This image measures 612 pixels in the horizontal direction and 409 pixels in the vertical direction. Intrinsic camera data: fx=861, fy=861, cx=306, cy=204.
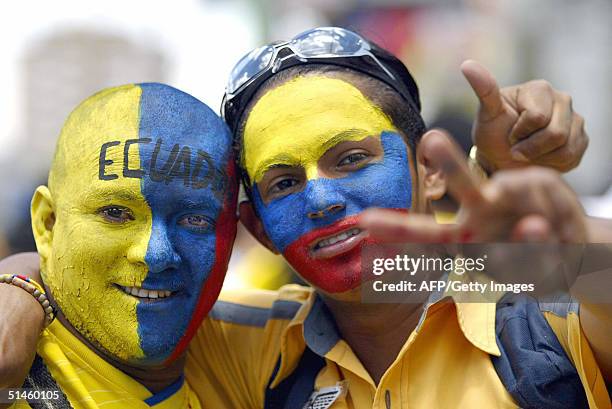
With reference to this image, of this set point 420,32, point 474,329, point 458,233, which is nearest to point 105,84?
point 420,32

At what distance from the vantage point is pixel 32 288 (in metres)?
2.17

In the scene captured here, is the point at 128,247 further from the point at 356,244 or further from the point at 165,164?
the point at 356,244

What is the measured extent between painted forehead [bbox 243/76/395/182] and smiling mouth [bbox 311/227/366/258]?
0.21 metres

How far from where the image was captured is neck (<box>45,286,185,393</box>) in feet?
7.39

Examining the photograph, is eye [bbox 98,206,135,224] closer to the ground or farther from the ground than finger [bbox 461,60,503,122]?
closer to the ground

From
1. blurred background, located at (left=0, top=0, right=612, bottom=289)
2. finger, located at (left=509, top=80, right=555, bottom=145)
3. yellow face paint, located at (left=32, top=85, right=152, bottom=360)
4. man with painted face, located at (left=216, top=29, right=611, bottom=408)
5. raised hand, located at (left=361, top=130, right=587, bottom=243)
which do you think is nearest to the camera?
raised hand, located at (left=361, top=130, right=587, bottom=243)

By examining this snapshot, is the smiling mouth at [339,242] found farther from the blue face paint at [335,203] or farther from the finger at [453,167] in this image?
the finger at [453,167]

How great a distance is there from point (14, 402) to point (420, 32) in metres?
5.01

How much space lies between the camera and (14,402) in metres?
2.08

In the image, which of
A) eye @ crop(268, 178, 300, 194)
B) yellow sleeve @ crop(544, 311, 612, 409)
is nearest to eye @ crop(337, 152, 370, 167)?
eye @ crop(268, 178, 300, 194)

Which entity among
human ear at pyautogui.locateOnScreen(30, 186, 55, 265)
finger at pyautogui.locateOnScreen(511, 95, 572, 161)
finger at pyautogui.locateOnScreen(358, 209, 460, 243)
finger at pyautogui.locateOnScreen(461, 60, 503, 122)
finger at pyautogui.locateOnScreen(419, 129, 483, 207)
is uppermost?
finger at pyautogui.locateOnScreen(419, 129, 483, 207)

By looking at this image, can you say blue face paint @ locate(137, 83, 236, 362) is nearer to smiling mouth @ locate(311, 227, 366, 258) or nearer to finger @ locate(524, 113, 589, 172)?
smiling mouth @ locate(311, 227, 366, 258)

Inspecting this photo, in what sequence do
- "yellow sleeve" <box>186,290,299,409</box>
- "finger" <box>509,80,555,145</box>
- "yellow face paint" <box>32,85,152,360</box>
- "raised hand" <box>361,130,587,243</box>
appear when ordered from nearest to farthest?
"raised hand" <box>361,130,587,243</box>, "yellow face paint" <box>32,85,152,360</box>, "finger" <box>509,80,555,145</box>, "yellow sleeve" <box>186,290,299,409</box>

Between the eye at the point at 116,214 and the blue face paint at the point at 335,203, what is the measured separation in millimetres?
385
